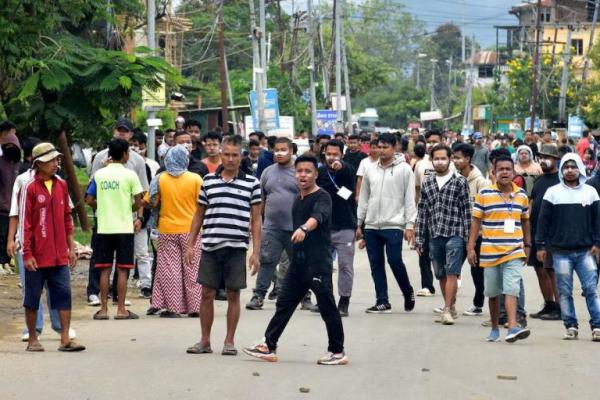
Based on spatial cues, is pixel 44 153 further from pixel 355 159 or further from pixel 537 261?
pixel 355 159

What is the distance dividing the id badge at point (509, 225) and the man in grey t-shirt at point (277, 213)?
269 centimetres

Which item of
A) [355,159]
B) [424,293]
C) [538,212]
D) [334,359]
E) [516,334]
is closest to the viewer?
[334,359]

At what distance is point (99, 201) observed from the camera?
43.8ft

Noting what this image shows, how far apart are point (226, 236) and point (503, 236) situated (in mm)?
2746

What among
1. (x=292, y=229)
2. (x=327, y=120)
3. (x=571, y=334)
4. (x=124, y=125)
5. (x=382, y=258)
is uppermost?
(x=124, y=125)

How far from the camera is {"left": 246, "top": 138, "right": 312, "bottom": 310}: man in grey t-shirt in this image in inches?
550

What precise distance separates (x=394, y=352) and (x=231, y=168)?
2117mm

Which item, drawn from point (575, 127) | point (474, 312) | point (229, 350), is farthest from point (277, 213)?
point (575, 127)

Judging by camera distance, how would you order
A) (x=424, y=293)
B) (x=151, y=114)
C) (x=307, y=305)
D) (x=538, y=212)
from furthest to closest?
(x=151, y=114) → (x=424, y=293) → (x=307, y=305) → (x=538, y=212)

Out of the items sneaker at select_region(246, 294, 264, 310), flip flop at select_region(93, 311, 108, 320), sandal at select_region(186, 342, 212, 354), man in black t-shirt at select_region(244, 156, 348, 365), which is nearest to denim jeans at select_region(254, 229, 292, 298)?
sneaker at select_region(246, 294, 264, 310)

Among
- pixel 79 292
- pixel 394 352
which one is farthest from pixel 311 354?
pixel 79 292

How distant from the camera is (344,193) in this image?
14117 millimetres

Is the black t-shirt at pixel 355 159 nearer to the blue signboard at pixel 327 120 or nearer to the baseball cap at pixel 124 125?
the baseball cap at pixel 124 125

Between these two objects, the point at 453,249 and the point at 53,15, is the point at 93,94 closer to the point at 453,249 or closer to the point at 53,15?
the point at 53,15
